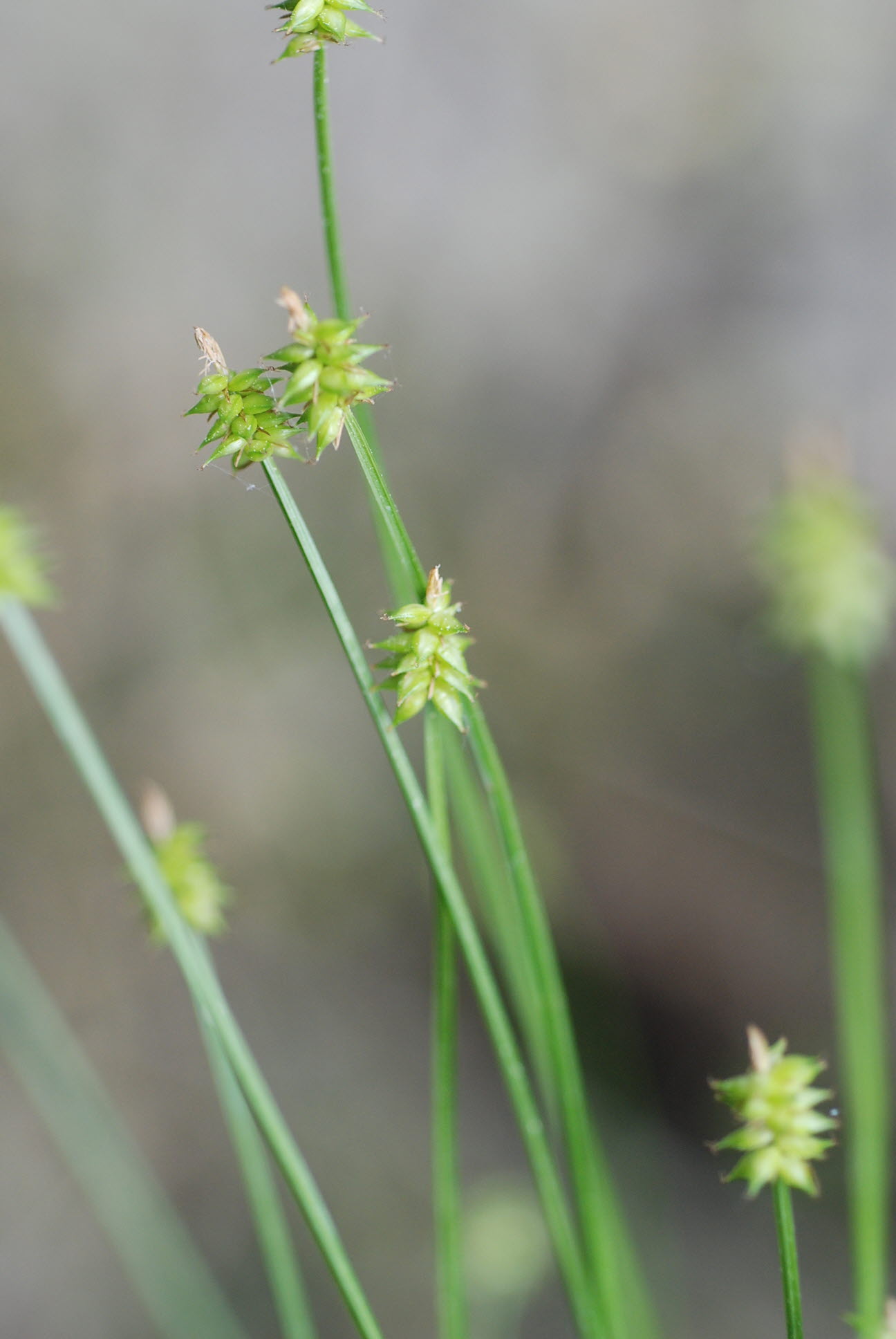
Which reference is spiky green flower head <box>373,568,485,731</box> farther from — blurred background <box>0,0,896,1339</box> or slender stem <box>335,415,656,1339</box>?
blurred background <box>0,0,896,1339</box>

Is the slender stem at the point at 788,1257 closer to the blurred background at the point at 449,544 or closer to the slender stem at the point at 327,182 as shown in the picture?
the slender stem at the point at 327,182

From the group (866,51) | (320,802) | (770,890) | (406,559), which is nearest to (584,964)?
(770,890)

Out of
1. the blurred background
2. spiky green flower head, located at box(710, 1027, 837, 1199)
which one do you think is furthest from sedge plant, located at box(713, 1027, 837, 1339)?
the blurred background

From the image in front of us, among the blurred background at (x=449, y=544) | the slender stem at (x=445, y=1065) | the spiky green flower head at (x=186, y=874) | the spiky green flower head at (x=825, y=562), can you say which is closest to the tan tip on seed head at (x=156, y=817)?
the spiky green flower head at (x=186, y=874)

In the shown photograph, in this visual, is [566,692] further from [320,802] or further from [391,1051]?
[391,1051]

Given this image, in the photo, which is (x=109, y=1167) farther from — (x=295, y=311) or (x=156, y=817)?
(x=295, y=311)

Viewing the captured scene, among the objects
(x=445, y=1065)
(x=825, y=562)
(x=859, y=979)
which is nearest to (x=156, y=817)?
(x=445, y=1065)

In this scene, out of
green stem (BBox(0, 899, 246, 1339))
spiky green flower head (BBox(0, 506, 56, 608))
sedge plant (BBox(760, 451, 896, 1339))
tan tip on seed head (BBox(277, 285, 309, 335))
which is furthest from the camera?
green stem (BBox(0, 899, 246, 1339))
